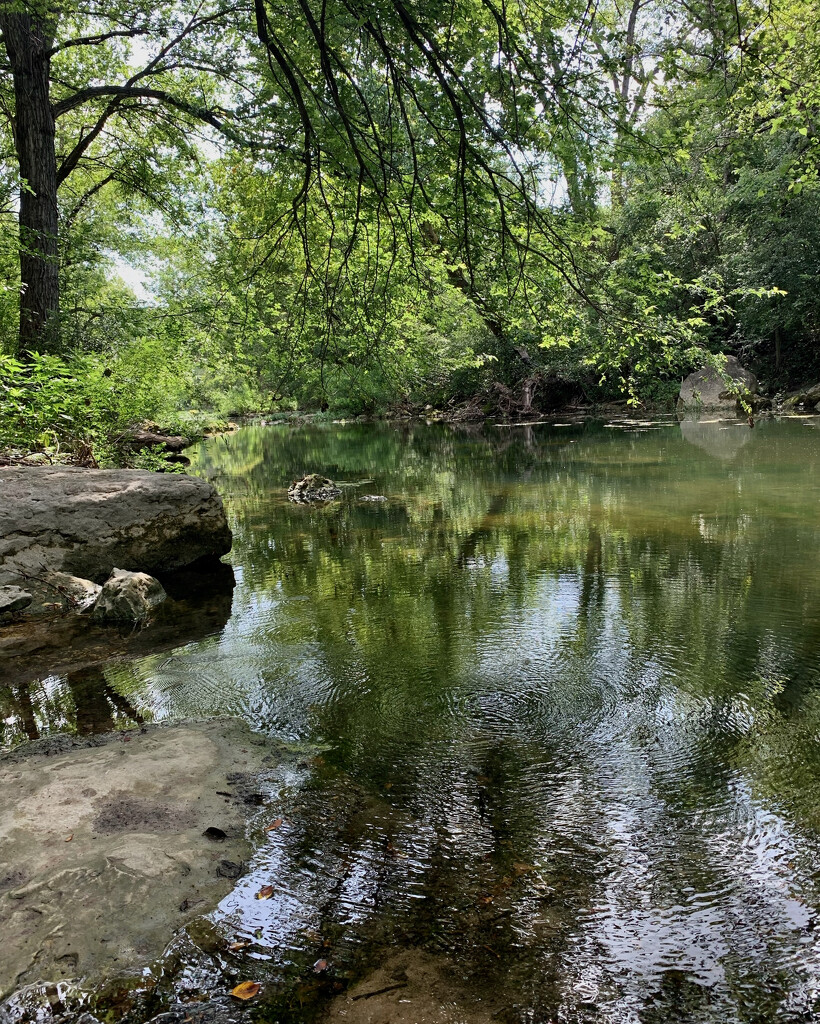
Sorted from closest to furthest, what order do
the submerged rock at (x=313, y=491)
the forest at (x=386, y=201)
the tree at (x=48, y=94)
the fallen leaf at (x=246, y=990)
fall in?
the fallen leaf at (x=246, y=990) < the forest at (x=386, y=201) < the tree at (x=48, y=94) < the submerged rock at (x=313, y=491)

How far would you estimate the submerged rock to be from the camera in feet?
39.6

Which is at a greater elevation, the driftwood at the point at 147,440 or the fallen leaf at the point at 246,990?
the driftwood at the point at 147,440

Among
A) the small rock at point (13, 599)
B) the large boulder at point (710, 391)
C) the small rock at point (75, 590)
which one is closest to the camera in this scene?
the small rock at point (13, 599)

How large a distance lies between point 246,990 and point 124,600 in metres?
4.49

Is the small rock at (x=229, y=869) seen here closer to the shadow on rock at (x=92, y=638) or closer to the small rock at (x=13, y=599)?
the shadow on rock at (x=92, y=638)

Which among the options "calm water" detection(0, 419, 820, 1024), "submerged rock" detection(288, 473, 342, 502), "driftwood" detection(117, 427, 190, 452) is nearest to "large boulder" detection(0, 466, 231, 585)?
"calm water" detection(0, 419, 820, 1024)

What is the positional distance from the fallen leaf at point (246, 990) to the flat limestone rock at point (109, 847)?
0.30 m

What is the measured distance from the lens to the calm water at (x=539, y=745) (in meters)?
2.04

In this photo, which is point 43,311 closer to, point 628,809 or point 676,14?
point 676,14

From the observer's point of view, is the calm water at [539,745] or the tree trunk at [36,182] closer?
the calm water at [539,745]

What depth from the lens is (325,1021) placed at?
70.8 inches

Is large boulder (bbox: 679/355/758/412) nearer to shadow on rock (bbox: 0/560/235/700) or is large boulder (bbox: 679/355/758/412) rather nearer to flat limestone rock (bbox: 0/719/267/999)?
shadow on rock (bbox: 0/560/235/700)

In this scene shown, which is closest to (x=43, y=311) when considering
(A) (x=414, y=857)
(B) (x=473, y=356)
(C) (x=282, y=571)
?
(C) (x=282, y=571)

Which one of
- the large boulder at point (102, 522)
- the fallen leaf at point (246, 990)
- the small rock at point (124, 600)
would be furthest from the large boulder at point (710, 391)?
the fallen leaf at point (246, 990)
